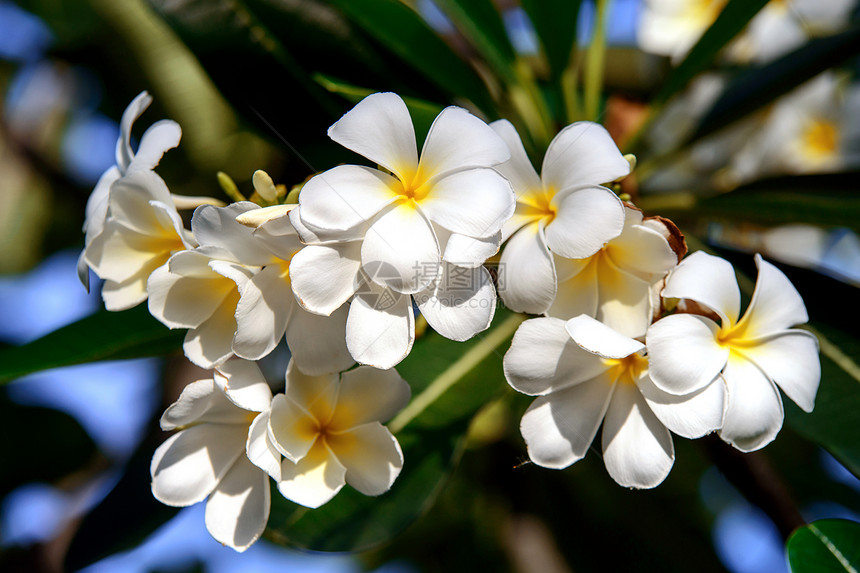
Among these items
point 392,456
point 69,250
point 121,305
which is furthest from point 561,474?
point 69,250

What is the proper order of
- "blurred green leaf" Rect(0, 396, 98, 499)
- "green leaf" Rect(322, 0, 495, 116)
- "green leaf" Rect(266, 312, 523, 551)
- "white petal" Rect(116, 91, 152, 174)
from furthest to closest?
"blurred green leaf" Rect(0, 396, 98, 499)
"green leaf" Rect(322, 0, 495, 116)
"green leaf" Rect(266, 312, 523, 551)
"white petal" Rect(116, 91, 152, 174)

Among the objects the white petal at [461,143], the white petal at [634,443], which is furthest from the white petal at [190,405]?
the white petal at [634,443]

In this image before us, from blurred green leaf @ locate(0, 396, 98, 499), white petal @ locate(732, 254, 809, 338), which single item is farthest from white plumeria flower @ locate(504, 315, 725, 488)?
blurred green leaf @ locate(0, 396, 98, 499)

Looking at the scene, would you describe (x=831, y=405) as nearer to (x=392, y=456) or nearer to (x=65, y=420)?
(x=392, y=456)

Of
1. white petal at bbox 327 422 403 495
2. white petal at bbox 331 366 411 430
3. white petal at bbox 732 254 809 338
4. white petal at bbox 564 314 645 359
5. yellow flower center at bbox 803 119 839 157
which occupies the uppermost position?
white petal at bbox 564 314 645 359

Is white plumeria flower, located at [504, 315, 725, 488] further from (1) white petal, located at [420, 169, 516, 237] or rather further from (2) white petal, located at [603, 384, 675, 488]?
(1) white petal, located at [420, 169, 516, 237]

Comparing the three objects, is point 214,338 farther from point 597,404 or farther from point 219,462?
point 597,404

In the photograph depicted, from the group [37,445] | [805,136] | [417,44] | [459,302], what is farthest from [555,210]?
[37,445]
